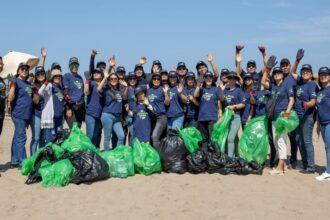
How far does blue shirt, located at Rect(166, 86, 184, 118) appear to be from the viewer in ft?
23.4

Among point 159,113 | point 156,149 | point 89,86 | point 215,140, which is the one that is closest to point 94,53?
point 89,86

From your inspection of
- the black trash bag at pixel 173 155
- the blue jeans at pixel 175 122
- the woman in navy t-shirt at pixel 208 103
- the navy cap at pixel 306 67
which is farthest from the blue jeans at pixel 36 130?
the navy cap at pixel 306 67

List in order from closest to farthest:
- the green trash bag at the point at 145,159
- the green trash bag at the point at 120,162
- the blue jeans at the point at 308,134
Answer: the green trash bag at the point at 120,162 → the green trash bag at the point at 145,159 → the blue jeans at the point at 308,134

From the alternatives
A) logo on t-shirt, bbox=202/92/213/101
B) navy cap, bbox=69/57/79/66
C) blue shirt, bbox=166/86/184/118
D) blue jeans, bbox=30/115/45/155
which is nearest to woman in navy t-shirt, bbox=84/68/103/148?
navy cap, bbox=69/57/79/66

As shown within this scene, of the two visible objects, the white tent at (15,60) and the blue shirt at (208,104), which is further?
the white tent at (15,60)

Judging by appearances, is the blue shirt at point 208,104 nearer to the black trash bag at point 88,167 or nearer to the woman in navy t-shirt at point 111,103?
the woman in navy t-shirt at point 111,103

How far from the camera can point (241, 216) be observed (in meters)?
4.88

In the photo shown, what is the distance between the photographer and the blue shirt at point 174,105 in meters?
7.13

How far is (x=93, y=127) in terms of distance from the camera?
725cm

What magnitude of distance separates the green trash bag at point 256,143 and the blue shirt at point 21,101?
377 cm

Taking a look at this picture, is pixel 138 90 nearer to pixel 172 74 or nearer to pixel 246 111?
pixel 172 74

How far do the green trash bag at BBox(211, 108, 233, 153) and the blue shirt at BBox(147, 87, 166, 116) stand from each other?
3.17 feet

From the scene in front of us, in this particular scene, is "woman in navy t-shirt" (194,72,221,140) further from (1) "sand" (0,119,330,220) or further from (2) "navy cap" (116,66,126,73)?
(2) "navy cap" (116,66,126,73)

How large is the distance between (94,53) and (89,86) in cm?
73
